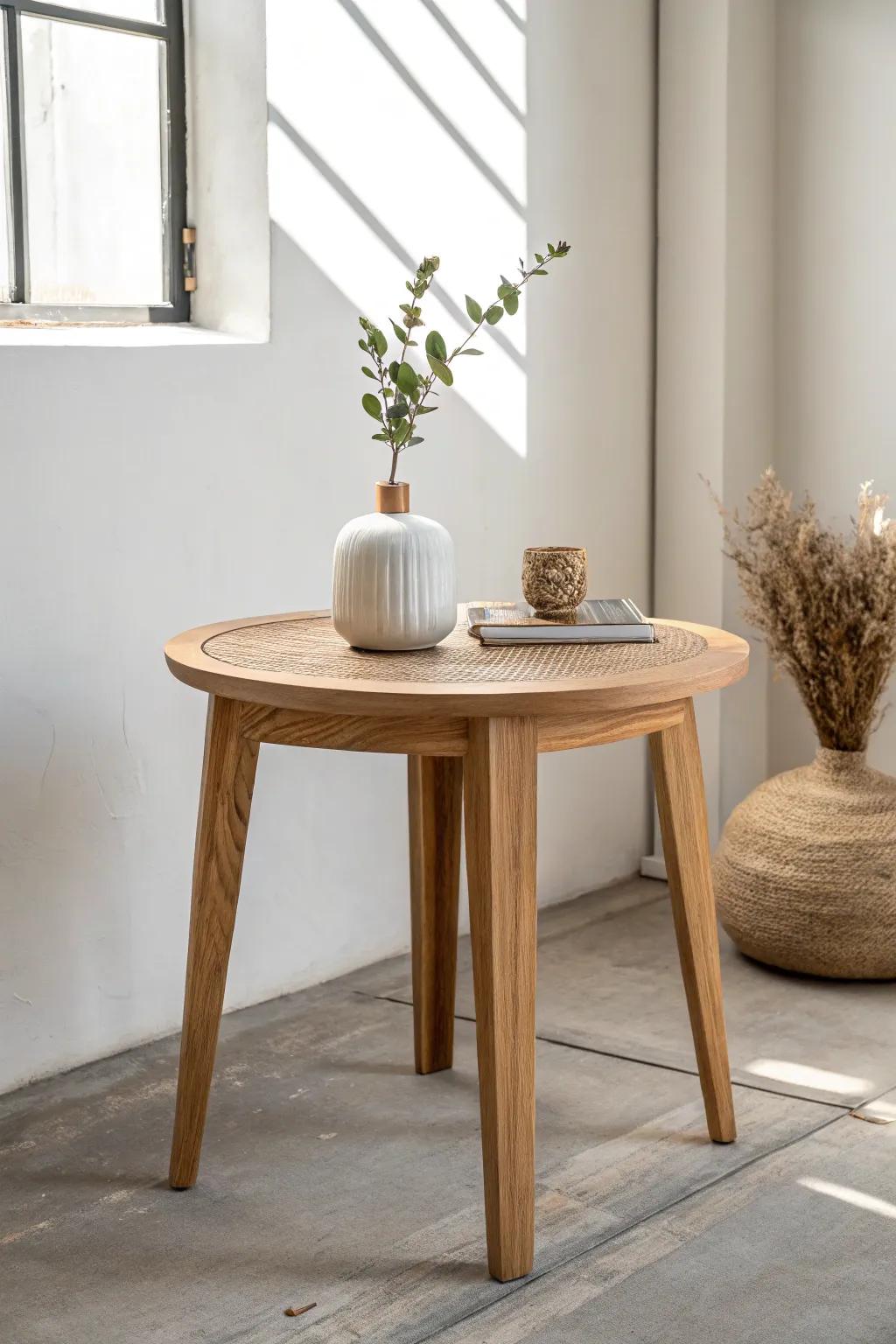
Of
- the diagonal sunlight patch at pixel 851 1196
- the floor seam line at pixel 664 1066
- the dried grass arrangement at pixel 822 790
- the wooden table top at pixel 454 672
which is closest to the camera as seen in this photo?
the wooden table top at pixel 454 672

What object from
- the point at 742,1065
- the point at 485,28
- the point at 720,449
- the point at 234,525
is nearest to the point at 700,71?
the point at 485,28

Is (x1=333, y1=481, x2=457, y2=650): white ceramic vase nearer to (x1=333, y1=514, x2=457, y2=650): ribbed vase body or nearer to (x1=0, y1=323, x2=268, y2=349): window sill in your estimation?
(x1=333, y1=514, x2=457, y2=650): ribbed vase body

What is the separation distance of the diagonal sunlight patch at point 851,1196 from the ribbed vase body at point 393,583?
89cm

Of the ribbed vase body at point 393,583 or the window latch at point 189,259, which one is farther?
the window latch at point 189,259

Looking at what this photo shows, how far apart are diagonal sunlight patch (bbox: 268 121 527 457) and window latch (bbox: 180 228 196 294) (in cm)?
19

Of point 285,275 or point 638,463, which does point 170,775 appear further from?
point 638,463

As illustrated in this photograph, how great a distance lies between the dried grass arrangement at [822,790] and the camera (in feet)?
9.25

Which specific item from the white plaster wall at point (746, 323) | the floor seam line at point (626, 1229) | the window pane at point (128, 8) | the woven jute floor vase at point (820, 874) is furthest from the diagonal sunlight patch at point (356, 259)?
the floor seam line at point (626, 1229)

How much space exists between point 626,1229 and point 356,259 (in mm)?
1767

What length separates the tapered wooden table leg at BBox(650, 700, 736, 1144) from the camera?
6.87ft

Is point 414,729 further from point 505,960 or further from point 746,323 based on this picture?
point 746,323

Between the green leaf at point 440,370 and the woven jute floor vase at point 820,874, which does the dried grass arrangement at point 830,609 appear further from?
the green leaf at point 440,370

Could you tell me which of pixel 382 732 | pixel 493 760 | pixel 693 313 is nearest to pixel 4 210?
pixel 382 732

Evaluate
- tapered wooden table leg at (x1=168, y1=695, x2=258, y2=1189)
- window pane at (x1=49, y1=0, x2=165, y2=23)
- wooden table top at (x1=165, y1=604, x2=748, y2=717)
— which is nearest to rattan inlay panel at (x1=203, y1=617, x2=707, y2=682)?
wooden table top at (x1=165, y1=604, x2=748, y2=717)
